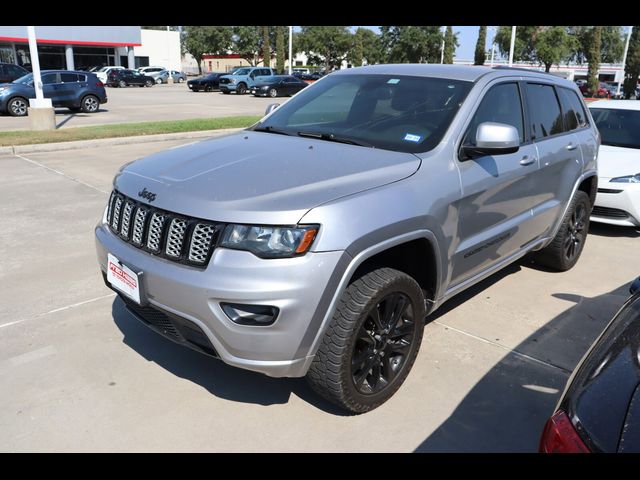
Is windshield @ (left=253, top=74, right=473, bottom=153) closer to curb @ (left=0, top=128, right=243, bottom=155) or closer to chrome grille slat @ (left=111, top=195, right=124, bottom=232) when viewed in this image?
chrome grille slat @ (left=111, top=195, right=124, bottom=232)

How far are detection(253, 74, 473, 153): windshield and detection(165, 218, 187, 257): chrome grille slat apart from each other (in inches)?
51.0

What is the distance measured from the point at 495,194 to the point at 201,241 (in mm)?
2058

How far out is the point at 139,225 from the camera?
116 inches

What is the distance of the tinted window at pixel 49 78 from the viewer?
18.2 meters

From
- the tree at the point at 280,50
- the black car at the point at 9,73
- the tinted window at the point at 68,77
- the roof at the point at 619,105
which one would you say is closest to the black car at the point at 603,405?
the roof at the point at 619,105

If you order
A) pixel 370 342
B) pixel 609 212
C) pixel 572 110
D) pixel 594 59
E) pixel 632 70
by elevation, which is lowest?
pixel 609 212

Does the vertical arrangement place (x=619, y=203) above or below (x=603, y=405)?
below

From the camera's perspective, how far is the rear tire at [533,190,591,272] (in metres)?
5.05

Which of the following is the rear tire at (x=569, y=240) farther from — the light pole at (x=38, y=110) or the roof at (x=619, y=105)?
the light pole at (x=38, y=110)

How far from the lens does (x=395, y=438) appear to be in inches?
113

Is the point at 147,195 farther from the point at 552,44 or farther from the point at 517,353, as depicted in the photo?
the point at 552,44

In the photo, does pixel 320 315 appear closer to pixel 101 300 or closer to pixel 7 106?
pixel 101 300

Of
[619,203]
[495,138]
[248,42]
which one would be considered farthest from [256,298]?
[248,42]
